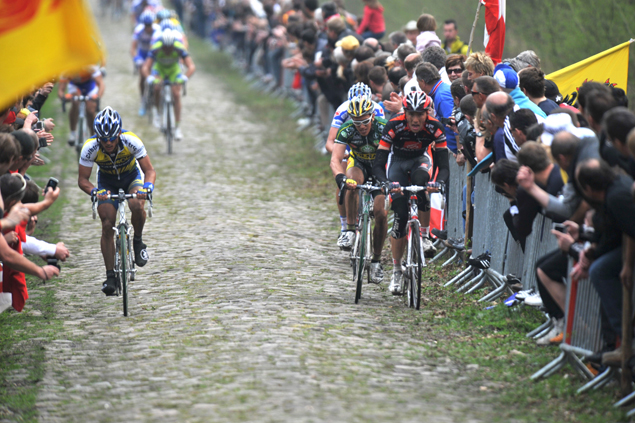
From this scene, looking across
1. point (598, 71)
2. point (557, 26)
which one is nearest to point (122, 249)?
point (598, 71)

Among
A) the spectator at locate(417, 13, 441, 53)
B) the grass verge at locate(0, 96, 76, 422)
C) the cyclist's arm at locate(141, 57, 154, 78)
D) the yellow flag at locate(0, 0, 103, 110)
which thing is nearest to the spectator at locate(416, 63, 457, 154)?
the spectator at locate(417, 13, 441, 53)

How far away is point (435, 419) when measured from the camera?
570 cm

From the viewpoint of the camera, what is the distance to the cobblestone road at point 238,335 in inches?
237

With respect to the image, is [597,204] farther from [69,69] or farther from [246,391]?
[69,69]

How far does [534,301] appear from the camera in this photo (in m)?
7.45

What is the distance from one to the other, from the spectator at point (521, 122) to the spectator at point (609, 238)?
1.73m

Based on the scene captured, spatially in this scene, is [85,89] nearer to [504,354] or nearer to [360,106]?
[360,106]

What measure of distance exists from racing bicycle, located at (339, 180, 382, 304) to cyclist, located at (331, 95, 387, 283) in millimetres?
88

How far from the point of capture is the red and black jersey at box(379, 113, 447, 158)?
28.6 feet

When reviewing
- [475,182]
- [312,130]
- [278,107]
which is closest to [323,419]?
[475,182]

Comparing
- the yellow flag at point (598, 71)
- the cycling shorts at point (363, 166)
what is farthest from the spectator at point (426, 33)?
the cycling shorts at point (363, 166)

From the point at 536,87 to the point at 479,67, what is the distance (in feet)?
3.58

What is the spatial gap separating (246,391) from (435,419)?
4.67ft

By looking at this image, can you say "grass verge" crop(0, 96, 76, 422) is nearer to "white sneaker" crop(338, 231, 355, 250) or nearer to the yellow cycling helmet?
"white sneaker" crop(338, 231, 355, 250)
